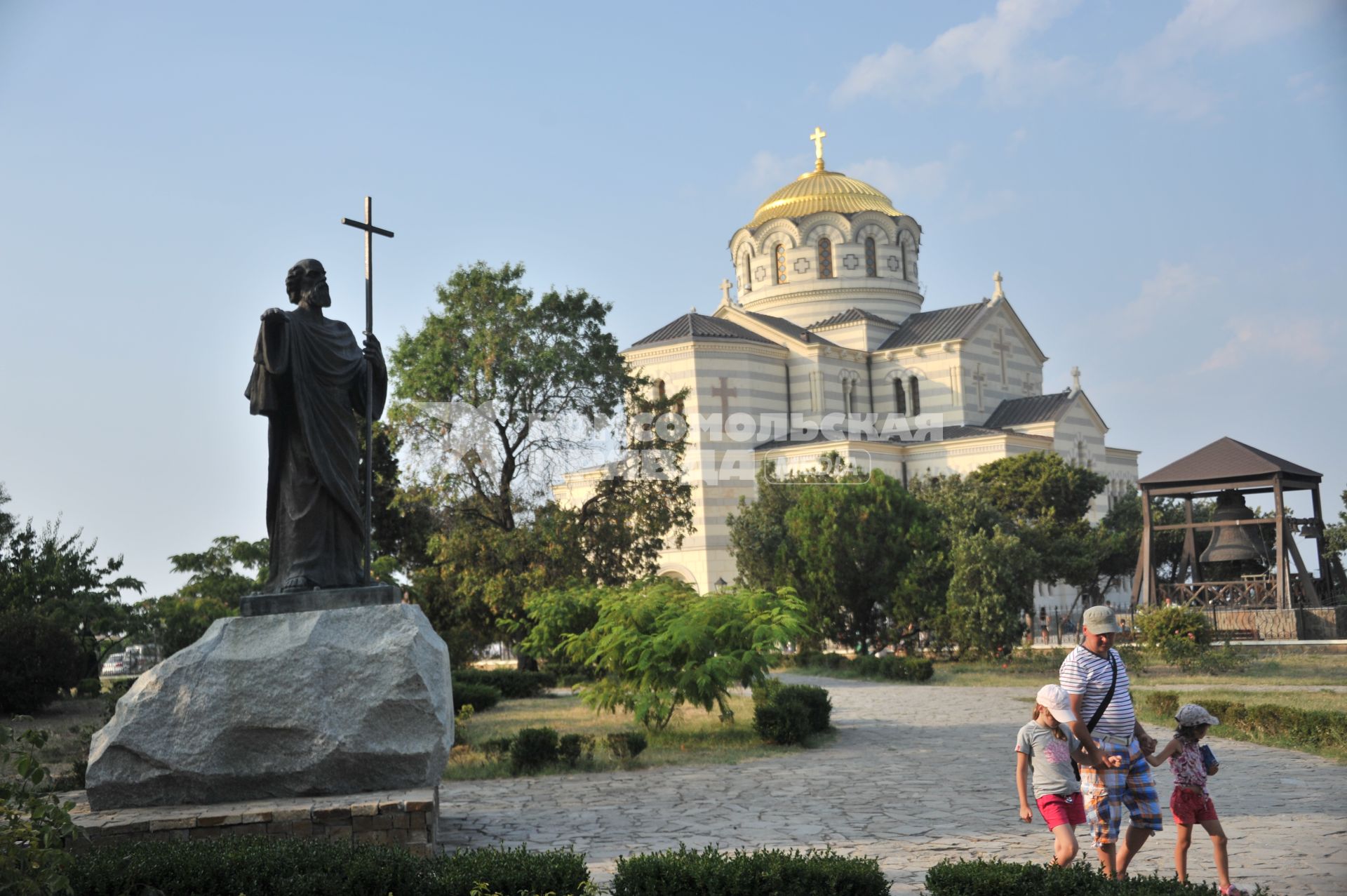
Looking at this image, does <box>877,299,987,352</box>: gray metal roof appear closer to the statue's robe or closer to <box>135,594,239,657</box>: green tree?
<box>135,594,239,657</box>: green tree

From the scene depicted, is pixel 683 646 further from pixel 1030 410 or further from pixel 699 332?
pixel 1030 410

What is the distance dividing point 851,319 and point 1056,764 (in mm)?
40253

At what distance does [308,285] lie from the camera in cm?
854

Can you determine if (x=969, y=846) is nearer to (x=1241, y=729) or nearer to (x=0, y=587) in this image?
(x=1241, y=729)

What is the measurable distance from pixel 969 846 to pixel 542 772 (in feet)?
17.4

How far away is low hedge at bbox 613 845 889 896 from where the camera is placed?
583cm

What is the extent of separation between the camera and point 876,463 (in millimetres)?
41000

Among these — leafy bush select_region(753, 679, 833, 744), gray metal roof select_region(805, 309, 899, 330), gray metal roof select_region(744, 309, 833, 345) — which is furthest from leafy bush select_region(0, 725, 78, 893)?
gray metal roof select_region(805, 309, 899, 330)

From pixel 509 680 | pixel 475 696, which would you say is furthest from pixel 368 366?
pixel 509 680

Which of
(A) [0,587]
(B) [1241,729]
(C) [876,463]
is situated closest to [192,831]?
(B) [1241,729]

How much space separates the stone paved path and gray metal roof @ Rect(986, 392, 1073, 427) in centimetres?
3158

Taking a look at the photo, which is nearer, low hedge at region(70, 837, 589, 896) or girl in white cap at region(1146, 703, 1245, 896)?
low hedge at region(70, 837, 589, 896)

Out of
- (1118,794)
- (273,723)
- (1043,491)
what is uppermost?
(1043,491)

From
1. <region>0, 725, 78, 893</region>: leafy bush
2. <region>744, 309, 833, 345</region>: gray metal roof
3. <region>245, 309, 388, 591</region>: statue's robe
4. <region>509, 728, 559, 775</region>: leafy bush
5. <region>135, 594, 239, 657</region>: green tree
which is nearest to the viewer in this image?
<region>0, 725, 78, 893</region>: leafy bush
